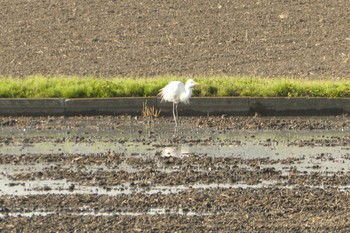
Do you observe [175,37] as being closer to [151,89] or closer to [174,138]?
[151,89]

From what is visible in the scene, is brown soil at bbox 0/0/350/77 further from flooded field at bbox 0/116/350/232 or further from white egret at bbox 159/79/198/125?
flooded field at bbox 0/116/350/232

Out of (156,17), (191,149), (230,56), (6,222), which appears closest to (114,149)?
(191,149)

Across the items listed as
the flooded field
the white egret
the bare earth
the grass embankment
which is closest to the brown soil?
the bare earth

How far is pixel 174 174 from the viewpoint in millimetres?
11125

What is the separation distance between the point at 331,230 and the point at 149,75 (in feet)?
38.3

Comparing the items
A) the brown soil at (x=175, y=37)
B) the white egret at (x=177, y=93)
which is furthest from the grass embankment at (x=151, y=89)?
the brown soil at (x=175, y=37)

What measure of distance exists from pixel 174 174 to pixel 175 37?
1232 cm

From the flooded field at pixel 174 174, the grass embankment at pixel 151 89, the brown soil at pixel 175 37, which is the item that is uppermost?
the brown soil at pixel 175 37

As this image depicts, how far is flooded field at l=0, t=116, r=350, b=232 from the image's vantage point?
8922 millimetres

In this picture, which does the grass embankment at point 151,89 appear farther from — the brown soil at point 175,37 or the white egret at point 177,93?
the brown soil at point 175,37

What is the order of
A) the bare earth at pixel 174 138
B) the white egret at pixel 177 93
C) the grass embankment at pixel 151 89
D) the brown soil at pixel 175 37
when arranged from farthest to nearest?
the brown soil at pixel 175 37, the grass embankment at pixel 151 89, the white egret at pixel 177 93, the bare earth at pixel 174 138

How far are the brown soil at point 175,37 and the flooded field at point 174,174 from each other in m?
5.10

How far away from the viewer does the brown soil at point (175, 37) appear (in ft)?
68.4

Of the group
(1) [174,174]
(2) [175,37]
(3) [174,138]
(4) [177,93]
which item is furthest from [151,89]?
(2) [175,37]
